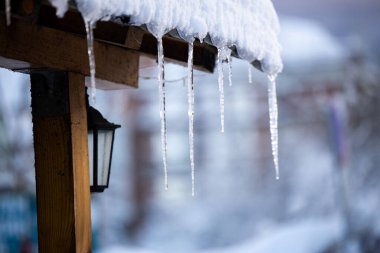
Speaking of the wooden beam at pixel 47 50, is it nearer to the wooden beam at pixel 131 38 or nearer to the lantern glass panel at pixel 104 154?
Answer: the wooden beam at pixel 131 38

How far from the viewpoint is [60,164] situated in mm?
3713

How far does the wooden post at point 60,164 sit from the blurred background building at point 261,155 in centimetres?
1421

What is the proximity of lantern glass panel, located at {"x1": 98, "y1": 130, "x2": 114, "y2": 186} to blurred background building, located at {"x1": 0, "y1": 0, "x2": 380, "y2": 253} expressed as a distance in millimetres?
13482

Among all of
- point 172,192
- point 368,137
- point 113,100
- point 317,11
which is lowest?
point 172,192

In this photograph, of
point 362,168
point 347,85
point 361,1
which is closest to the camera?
point 362,168

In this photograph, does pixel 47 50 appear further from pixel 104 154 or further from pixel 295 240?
pixel 295 240

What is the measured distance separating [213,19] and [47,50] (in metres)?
0.85

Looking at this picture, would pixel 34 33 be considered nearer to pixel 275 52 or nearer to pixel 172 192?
pixel 275 52

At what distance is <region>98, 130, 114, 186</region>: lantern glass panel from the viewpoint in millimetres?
4527

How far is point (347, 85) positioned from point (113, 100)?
6.96m

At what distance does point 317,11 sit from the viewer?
23.7 m

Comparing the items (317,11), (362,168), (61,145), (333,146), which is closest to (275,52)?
(61,145)

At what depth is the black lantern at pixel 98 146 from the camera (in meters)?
4.48

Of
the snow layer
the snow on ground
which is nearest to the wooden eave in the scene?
the snow layer
